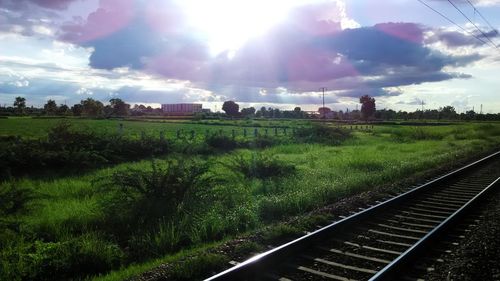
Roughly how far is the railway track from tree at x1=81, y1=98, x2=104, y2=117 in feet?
401

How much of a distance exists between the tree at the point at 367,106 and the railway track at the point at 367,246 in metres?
166

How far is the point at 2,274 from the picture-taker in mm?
6023

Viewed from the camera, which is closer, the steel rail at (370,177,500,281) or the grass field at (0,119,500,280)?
the steel rail at (370,177,500,281)

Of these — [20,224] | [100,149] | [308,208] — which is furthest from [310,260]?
[100,149]

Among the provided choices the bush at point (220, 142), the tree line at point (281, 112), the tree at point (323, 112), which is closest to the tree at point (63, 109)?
the tree line at point (281, 112)

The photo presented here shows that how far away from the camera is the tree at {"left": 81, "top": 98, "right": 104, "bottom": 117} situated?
124375 mm

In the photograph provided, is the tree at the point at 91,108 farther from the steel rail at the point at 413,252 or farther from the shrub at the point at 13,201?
the steel rail at the point at 413,252

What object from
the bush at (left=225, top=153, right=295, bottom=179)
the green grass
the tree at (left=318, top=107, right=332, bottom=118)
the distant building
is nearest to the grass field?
the bush at (left=225, top=153, right=295, bottom=179)

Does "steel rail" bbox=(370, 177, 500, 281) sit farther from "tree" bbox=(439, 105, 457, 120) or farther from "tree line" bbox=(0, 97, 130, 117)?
"tree" bbox=(439, 105, 457, 120)

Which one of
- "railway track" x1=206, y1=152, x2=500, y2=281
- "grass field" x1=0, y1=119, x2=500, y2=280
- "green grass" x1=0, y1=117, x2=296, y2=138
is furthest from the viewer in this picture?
"green grass" x1=0, y1=117, x2=296, y2=138

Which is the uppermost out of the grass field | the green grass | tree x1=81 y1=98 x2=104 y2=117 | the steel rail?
tree x1=81 y1=98 x2=104 y2=117

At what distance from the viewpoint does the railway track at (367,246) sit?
569 cm

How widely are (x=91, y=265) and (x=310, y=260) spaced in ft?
10.6

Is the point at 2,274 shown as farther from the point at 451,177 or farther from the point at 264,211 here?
the point at 451,177
